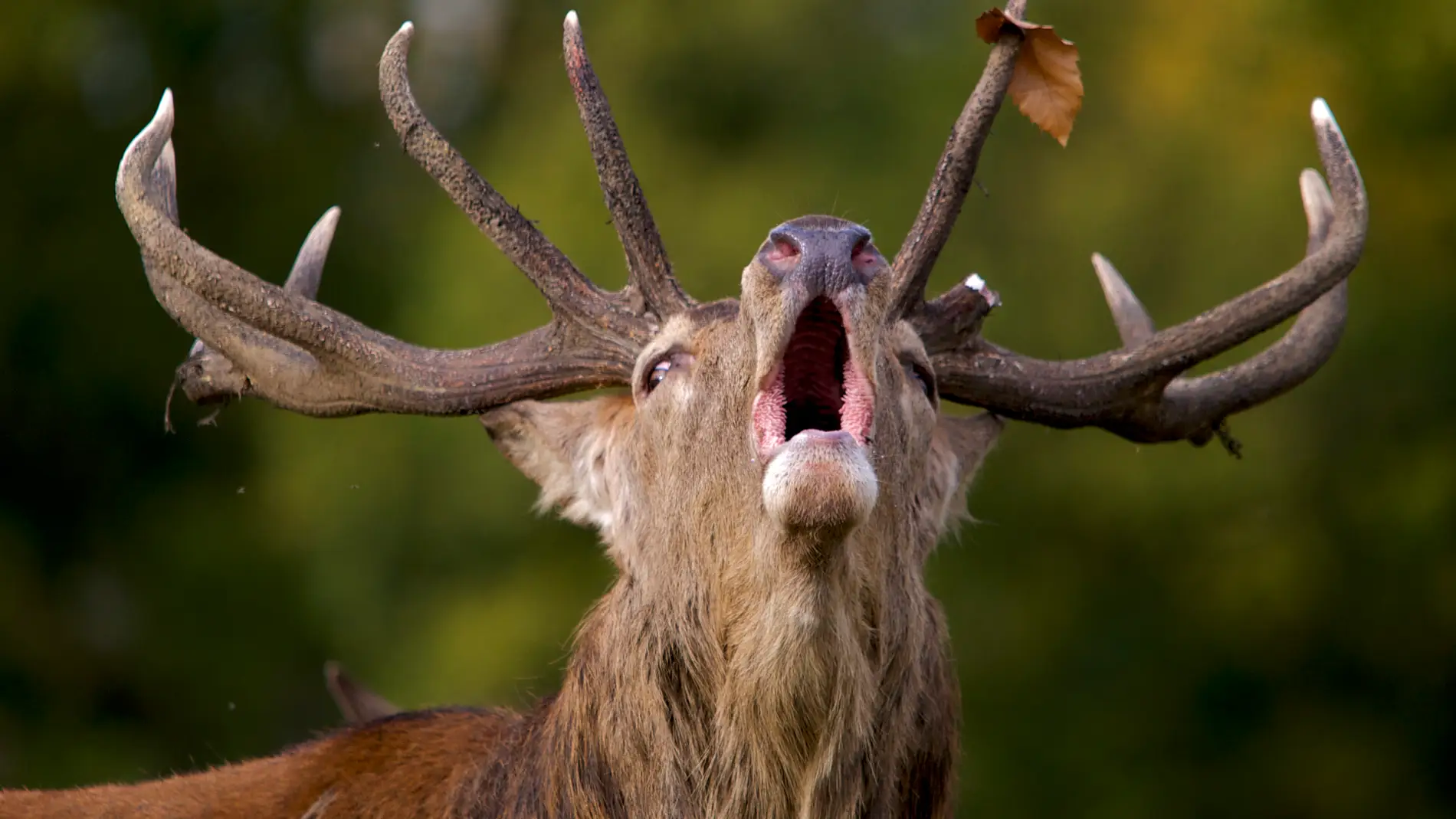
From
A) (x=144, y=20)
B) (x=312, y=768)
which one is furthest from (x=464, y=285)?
(x=312, y=768)

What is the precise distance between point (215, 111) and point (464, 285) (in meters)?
4.88

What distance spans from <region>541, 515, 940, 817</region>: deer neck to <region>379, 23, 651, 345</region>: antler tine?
31.7 inches

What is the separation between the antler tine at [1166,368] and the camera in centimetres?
551

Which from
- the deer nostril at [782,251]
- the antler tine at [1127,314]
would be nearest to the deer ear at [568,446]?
the deer nostril at [782,251]

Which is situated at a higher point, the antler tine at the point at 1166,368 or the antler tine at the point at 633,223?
the antler tine at the point at 633,223

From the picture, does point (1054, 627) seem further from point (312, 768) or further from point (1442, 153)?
point (312, 768)

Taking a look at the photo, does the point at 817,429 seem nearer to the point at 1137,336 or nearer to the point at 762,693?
the point at 762,693

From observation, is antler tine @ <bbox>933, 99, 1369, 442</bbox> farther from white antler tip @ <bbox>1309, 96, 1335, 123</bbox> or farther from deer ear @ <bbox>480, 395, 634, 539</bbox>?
deer ear @ <bbox>480, 395, 634, 539</bbox>

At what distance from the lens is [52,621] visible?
618 inches

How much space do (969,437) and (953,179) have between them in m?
0.88

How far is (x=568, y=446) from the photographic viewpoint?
5.39 m

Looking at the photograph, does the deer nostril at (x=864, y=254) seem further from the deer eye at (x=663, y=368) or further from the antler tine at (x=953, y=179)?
the antler tine at (x=953, y=179)

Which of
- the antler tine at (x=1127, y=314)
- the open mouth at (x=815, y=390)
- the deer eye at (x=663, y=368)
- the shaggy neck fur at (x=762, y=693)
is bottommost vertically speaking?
the shaggy neck fur at (x=762, y=693)

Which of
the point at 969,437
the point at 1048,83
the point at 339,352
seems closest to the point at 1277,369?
the point at 969,437
